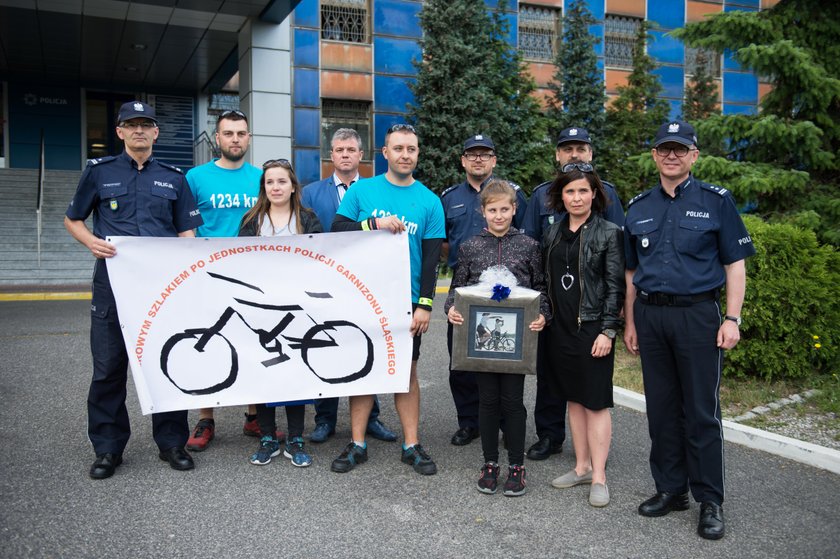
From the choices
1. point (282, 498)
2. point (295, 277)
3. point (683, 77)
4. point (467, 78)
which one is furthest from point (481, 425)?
point (683, 77)

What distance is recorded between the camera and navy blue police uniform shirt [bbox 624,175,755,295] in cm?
381

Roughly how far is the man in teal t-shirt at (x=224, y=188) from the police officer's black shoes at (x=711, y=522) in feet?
10.2

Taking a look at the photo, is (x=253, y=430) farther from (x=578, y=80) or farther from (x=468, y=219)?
(x=578, y=80)

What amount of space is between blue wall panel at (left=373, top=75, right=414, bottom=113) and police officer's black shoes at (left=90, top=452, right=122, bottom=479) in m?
16.6

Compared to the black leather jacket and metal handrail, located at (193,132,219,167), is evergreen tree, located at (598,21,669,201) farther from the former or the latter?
the black leather jacket

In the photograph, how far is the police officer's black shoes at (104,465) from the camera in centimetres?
438

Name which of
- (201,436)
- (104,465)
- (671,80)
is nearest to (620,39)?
(671,80)

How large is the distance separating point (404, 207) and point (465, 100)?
1351 centimetres

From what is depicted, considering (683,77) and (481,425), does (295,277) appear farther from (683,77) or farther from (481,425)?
(683,77)

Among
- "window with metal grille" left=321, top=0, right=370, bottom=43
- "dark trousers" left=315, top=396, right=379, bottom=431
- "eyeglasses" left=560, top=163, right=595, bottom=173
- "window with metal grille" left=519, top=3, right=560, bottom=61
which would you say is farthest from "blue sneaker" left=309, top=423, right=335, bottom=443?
"window with metal grille" left=519, top=3, right=560, bottom=61

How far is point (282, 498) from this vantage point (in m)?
4.12

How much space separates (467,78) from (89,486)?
1517 centimetres

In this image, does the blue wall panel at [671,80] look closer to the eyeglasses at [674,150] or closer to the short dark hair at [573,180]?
the short dark hair at [573,180]

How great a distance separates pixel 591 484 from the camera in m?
4.38
